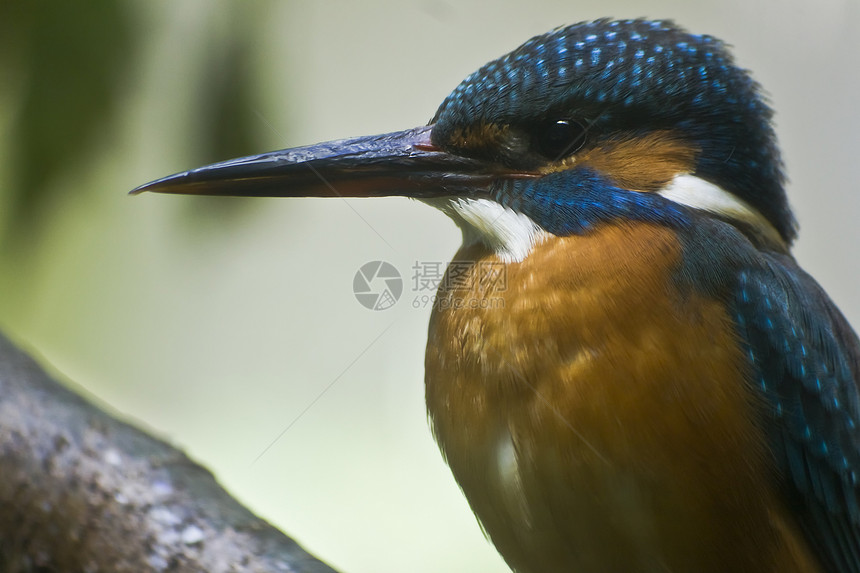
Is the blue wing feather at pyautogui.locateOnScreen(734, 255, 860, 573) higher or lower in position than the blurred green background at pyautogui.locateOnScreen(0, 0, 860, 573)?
higher

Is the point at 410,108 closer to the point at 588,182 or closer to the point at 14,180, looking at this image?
the point at 588,182

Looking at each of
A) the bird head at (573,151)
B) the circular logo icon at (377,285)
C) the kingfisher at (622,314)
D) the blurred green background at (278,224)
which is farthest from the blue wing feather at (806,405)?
the circular logo icon at (377,285)

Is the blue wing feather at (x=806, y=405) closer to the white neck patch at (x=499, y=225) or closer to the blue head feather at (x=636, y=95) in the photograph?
the blue head feather at (x=636, y=95)

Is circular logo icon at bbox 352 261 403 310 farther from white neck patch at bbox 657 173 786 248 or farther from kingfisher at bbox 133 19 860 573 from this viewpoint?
white neck patch at bbox 657 173 786 248

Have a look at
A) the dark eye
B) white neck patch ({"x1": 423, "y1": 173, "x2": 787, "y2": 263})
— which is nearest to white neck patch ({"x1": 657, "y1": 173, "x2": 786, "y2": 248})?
white neck patch ({"x1": 423, "y1": 173, "x2": 787, "y2": 263})

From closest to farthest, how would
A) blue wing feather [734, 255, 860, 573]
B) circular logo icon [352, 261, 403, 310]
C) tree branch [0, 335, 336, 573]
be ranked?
tree branch [0, 335, 336, 573], blue wing feather [734, 255, 860, 573], circular logo icon [352, 261, 403, 310]

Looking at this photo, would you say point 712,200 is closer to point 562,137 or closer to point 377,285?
point 562,137

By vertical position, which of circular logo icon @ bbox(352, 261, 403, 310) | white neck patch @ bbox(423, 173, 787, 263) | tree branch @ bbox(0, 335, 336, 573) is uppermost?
white neck patch @ bbox(423, 173, 787, 263)
